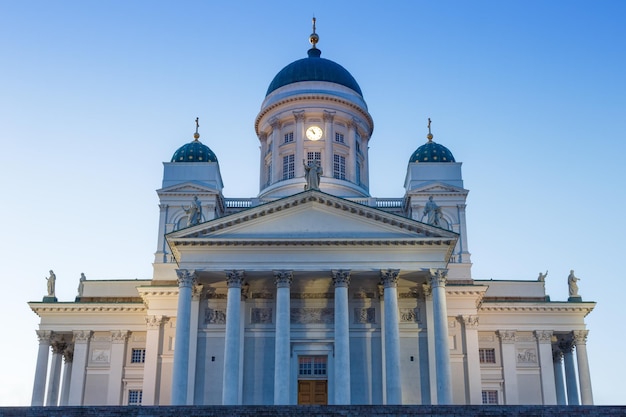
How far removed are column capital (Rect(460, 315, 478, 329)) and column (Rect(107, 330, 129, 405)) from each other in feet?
67.3

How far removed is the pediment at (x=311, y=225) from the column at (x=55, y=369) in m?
17.1

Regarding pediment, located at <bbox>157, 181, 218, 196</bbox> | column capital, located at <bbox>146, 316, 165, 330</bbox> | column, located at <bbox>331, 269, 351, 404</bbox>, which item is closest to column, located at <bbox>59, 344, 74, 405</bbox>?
column capital, located at <bbox>146, 316, 165, 330</bbox>

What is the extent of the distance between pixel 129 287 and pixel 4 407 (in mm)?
25638

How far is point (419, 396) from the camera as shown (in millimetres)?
37812

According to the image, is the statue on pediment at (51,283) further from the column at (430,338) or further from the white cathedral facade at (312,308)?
the column at (430,338)

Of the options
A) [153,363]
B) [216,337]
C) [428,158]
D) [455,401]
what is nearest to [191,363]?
[216,337]

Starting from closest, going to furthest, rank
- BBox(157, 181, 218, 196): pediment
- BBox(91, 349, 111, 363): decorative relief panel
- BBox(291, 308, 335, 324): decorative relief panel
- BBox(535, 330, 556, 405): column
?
BBox(291, 308, 335, 324): decorative relief panel, BBox(535, 330, 556, 405): column, BBox(91, 349, 111, 363): decorative relief panel, BBox(157, 181, 218, 196): pediment

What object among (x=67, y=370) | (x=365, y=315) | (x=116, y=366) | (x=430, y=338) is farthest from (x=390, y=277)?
(x=67, y=370)

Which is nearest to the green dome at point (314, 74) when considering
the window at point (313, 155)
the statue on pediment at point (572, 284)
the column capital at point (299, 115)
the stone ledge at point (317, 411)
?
the column capital at point (299, 115)

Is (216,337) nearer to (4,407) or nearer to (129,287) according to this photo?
(129,287)

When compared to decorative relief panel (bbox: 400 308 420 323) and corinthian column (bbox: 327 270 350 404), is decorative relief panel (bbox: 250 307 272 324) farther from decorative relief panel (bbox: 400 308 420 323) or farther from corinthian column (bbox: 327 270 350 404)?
decorative relief panel (bbox: 400 308 420 323)

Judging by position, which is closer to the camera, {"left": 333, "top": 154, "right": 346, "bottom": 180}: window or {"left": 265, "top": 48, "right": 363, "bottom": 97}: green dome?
{"left": 333, "top": 154, "right": 346, "bottom": 180}: window

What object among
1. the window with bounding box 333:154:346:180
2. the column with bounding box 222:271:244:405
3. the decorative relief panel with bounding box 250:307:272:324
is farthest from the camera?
the window with bounding box 333:154:346:180

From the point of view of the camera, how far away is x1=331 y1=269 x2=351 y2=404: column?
3494cm
